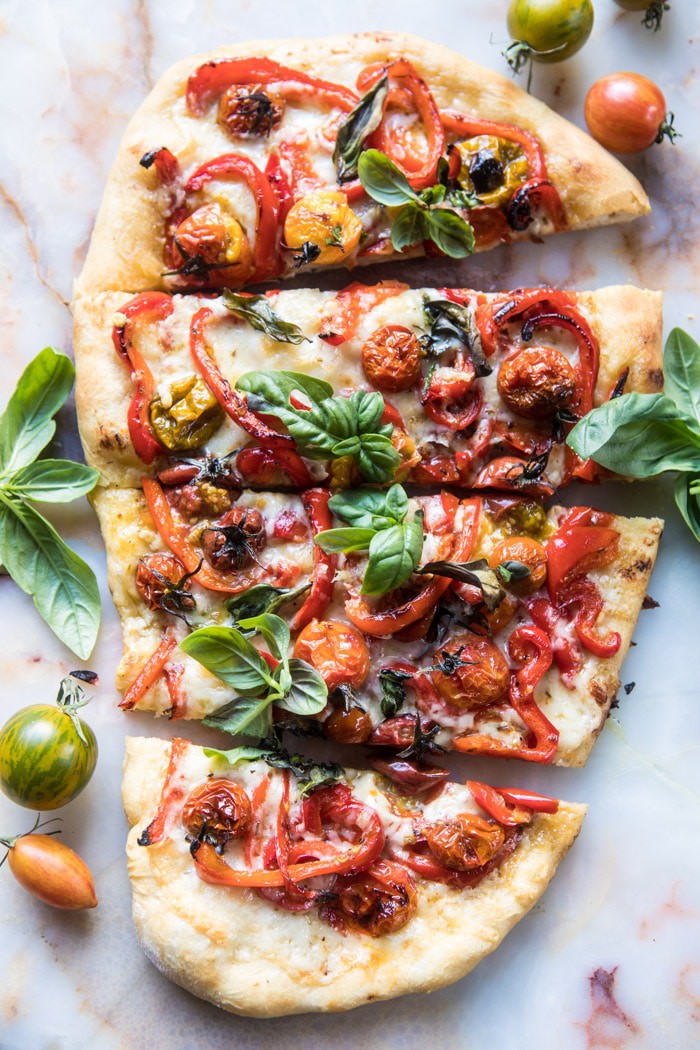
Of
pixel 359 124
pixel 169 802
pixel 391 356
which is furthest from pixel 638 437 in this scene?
pixel 169 802

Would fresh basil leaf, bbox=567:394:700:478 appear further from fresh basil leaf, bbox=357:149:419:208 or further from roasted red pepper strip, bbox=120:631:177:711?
roasted red pepper strip, bbox=120:631:177:711

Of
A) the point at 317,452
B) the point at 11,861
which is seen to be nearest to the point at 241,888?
the point at 11,861

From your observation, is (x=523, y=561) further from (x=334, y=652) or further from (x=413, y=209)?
(x=413, y=209)

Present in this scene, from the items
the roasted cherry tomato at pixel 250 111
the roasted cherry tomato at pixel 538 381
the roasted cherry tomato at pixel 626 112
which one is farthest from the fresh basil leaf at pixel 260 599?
the roasted cherry tomato at pixel 626 112

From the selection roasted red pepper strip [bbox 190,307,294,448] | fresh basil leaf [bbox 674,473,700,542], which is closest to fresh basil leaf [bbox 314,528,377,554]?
roasted red pepper strip [bbox 190,307,294,448]

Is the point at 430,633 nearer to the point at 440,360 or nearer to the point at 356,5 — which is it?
the point at 440,360
